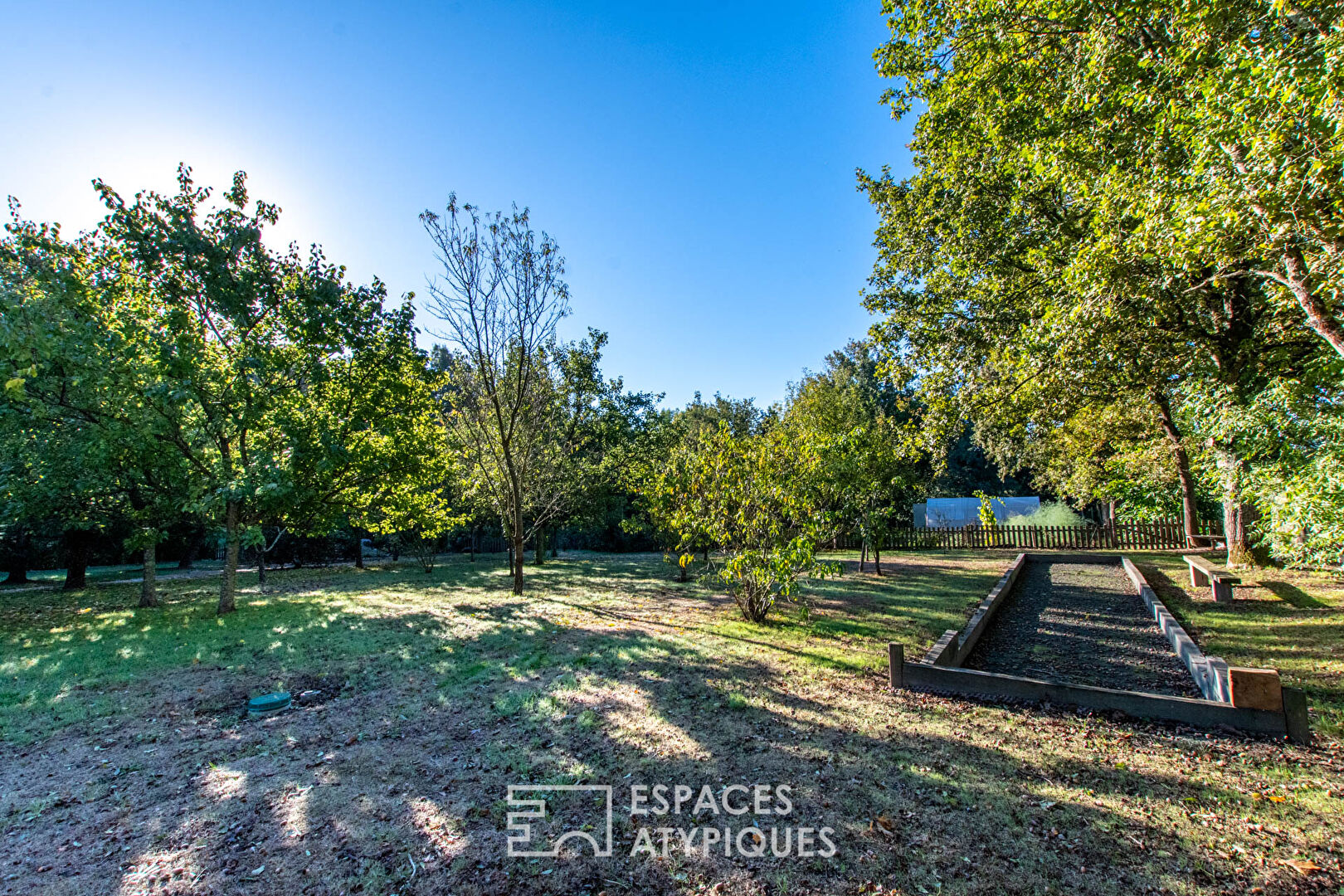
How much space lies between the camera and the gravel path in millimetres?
5141

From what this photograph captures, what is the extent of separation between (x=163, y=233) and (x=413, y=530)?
35.3 feet

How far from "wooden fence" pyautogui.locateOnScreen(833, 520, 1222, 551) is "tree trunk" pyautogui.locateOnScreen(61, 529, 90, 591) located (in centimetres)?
2104

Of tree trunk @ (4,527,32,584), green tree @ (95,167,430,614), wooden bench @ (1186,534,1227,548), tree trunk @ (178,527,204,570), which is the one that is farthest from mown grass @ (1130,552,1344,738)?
tree trunk @ (4,527,32,584)

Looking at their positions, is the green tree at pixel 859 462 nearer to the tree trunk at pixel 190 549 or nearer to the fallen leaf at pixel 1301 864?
the fallen leaf at pixel 1301 864

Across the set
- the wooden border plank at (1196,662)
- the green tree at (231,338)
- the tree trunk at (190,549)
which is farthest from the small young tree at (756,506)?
the tree trunk at (190,549)

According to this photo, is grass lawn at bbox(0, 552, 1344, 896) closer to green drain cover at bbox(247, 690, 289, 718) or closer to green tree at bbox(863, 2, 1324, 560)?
green drain cover at bbox(247, 690, 289, 718)

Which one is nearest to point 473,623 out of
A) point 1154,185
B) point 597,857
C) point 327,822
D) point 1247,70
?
point 327,822

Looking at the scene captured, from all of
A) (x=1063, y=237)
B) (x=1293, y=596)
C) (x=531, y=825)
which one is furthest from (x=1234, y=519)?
(x=531, y=825)

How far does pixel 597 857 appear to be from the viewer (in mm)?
2584

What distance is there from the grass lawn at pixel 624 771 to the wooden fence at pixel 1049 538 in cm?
1426

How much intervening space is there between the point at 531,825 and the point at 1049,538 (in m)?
23.0

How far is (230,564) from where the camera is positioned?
975 cm

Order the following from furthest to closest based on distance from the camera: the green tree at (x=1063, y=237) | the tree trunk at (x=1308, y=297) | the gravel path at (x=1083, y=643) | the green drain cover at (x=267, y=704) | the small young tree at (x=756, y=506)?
the small young tree at (x=756, y=506), the green tree at (x=1063, y=237), the tree trunk at (x=1308, y=297), the gravel path at (x=1083, y=643), the green drain cover at (x=267, y=704)

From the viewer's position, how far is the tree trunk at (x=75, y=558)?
1351cm
